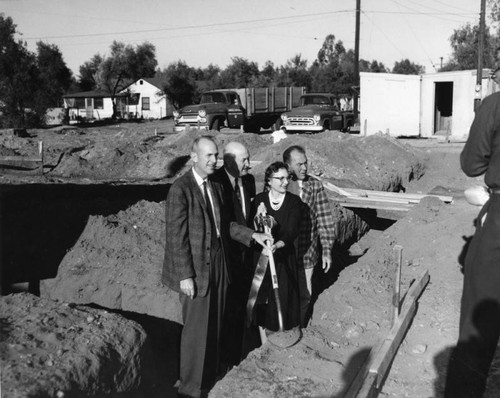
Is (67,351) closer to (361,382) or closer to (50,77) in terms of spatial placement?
(361,382)

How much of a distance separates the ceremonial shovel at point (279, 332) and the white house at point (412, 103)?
2230 cm

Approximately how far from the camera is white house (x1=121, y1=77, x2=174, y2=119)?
65.2 m

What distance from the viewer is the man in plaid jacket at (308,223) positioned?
5461 mm

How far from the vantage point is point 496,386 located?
4.07 meters

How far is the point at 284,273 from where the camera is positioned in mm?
5141

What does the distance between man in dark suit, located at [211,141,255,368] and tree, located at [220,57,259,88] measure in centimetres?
7057

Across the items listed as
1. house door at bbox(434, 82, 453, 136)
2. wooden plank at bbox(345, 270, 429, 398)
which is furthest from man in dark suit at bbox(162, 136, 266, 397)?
house door at bbox(434, 82, 453, 136)

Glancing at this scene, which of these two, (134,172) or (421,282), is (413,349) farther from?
(134,172)

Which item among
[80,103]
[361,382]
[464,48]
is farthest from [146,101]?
[361,382]

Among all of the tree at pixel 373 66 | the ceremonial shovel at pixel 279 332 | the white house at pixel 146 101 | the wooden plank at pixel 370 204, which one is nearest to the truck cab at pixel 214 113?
the wooden plank at pixel 370 204

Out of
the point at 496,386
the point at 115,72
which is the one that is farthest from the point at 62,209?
the point at 115,72

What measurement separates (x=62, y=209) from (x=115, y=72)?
61.5m

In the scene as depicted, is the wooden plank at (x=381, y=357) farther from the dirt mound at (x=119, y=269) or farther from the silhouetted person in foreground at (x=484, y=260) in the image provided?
the dirt mound at (x=119, y=269)

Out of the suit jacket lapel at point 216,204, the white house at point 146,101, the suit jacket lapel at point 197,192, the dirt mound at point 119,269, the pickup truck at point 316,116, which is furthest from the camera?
the white house at point 146,101
